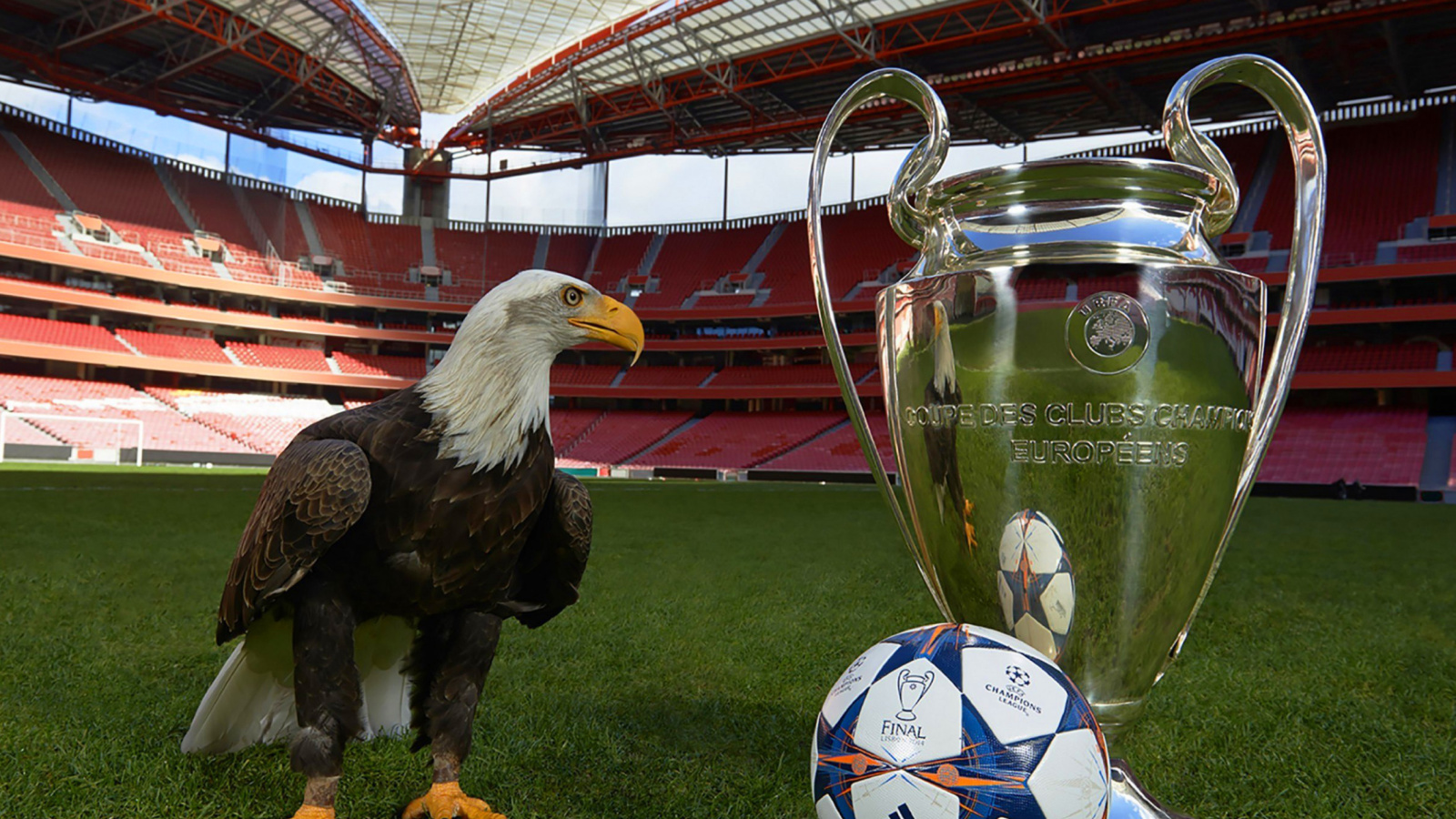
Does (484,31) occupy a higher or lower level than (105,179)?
higher

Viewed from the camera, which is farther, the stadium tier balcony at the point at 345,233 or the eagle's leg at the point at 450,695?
the stadium tier balcony at the point at 345,233

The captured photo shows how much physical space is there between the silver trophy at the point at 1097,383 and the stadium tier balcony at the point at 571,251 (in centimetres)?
3978

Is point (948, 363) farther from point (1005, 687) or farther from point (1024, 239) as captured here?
point (1005, 687)

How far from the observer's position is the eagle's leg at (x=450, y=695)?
7.06 ft

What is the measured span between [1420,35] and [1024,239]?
89.8 feet

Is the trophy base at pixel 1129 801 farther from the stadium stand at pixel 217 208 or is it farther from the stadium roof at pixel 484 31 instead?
the stadium stand at pixel 217 208

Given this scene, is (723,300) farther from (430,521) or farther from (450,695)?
(430,521)

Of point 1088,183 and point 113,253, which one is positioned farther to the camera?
point 113,253

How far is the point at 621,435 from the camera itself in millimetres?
35656

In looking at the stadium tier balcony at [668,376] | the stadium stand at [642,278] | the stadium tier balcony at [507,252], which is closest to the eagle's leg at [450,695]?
the stadium stand at [642,278]

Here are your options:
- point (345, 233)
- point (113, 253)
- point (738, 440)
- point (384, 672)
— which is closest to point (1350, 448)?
point (738, 440)

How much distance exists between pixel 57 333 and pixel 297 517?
36850 millimetres

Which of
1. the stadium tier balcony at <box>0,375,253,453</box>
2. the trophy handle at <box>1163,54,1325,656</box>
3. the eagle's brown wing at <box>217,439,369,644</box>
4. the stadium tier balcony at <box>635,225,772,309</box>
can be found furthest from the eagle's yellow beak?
the stadium tier balcony at <box>635,225,772,309</box>

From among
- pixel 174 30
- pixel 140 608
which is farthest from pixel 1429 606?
pixel 174 30
